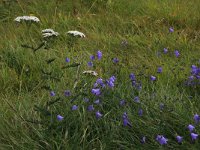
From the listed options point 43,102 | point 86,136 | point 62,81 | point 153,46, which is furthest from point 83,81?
point 153,46

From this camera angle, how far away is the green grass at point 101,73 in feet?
8.12

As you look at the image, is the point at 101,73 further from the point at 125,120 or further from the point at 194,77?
the point at 125,120

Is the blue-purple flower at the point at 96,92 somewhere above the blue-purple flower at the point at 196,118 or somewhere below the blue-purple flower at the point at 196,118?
below

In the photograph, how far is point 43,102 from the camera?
2885 mm

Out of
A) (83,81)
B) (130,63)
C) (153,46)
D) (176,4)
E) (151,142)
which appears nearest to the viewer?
(151,142)

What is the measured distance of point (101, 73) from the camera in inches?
138

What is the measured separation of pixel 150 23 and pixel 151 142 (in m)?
2.81

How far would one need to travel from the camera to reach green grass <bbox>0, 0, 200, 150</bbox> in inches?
97.4

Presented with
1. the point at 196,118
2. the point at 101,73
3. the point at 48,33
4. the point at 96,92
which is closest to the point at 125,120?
the point at 96,92

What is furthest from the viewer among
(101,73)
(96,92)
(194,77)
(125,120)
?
(101,73)

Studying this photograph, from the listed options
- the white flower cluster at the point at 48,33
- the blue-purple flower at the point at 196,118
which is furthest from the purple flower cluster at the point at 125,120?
the white flower cluster at the point at 48,33

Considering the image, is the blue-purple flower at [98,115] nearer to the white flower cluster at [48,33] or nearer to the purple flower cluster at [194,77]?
the purple flower cluster at [194,77]

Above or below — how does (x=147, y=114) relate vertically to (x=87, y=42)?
above

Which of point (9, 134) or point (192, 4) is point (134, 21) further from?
point (9, 134)
